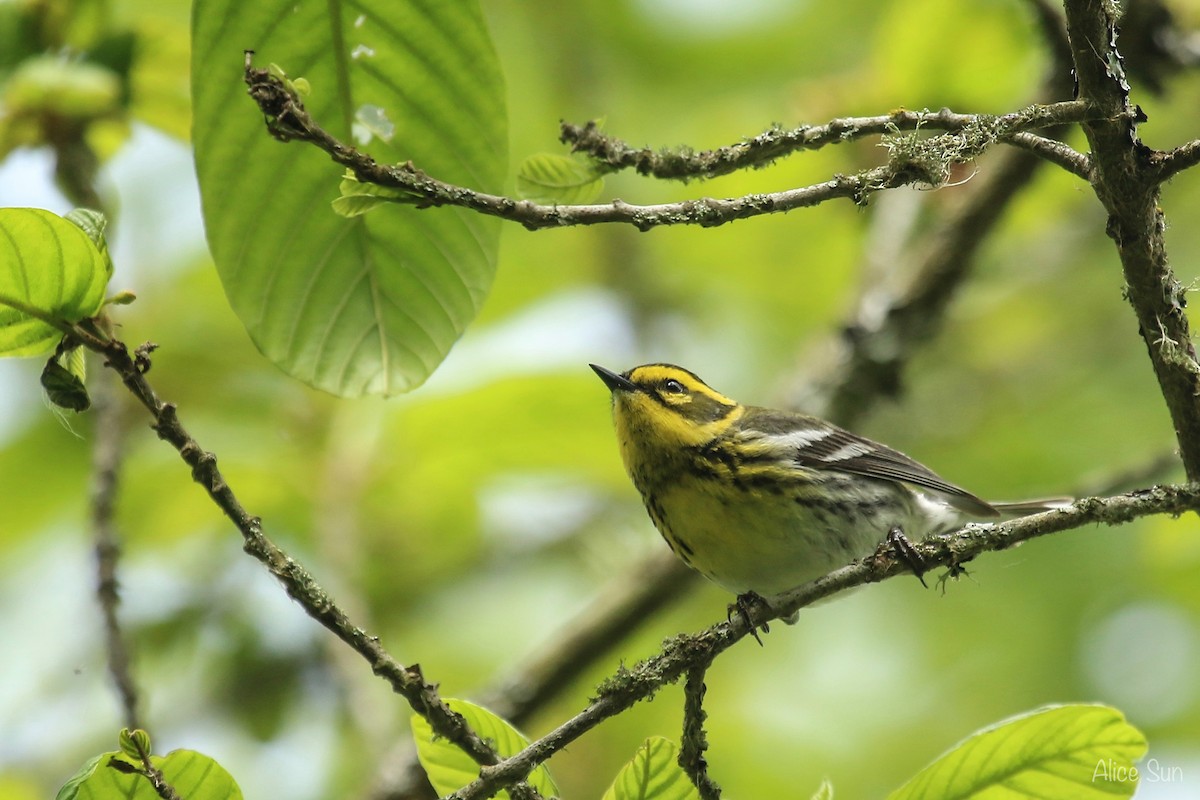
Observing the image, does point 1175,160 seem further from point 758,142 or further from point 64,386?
point 64,386

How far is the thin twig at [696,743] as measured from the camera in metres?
2.24

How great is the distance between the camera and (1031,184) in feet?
14.9

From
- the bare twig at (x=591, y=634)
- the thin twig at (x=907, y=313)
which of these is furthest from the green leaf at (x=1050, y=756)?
the thin twig at (x=907, y=313)

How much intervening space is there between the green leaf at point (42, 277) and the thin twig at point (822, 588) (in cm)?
104

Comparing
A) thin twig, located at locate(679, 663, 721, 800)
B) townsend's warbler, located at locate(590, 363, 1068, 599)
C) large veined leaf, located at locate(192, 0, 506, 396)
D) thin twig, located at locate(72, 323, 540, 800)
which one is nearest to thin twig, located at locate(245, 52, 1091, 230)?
large veined leaf, located at locate(192, 0, 506, 396)

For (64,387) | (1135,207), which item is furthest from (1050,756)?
(64,387)

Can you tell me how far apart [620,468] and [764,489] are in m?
1.23

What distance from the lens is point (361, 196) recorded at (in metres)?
2.06

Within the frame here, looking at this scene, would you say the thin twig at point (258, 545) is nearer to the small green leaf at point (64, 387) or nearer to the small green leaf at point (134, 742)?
the small green leaf at point (64, 387)

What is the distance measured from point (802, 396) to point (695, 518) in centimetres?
113

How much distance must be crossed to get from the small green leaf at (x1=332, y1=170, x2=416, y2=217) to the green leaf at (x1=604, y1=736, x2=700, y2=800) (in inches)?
41.0

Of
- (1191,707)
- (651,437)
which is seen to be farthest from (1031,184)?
(1191,707)

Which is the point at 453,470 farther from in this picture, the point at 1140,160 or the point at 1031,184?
the point at 1140,160

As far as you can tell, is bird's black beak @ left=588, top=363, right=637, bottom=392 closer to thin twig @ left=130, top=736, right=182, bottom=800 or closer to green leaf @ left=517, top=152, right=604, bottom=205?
green leaf @ left=517, top=152, right=604, bottom=205
